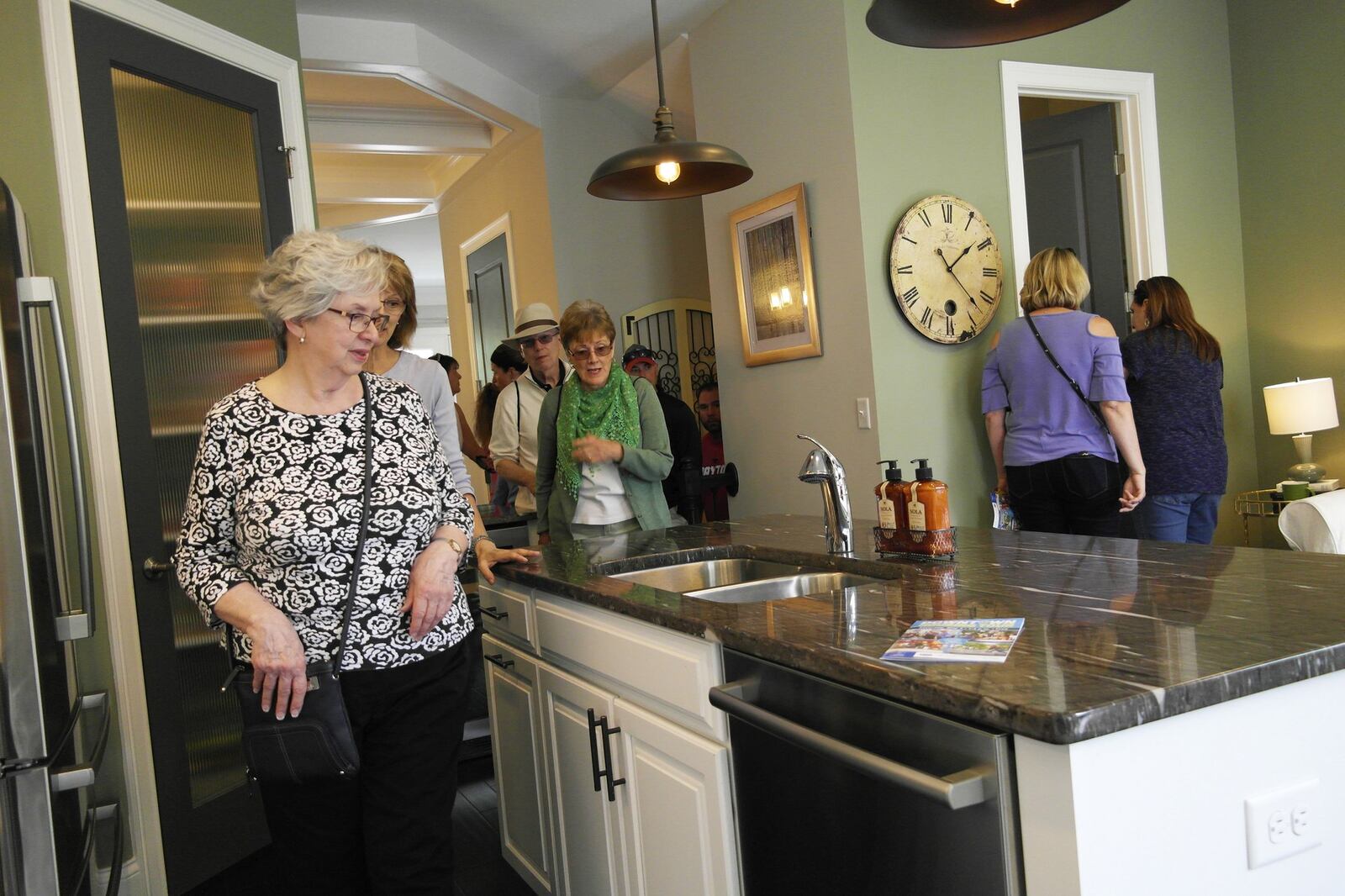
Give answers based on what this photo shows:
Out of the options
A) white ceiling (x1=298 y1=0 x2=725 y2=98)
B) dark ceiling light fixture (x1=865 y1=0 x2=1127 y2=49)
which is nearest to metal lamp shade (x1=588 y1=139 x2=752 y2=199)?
dark ceiling light fixture (x1=865 y1=0 x2=1127 y2=49)

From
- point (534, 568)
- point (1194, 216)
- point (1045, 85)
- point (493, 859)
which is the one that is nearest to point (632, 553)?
point (534, 568)

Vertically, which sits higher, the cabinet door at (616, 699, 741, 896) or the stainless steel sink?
→ the stainless steel sink

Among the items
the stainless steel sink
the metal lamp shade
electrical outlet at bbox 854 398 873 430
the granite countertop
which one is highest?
the metal lamp shade

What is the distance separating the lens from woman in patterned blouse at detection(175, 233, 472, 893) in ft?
5.40

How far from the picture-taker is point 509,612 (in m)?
2.48

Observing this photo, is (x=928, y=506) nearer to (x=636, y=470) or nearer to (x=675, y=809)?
(x=675, y=809)

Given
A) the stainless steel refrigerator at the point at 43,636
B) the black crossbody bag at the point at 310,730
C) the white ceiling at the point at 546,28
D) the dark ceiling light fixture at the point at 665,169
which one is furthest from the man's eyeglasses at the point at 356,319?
the white ceiling at the point at 546,28

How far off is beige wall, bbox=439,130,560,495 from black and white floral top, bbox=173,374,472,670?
394 centimetres

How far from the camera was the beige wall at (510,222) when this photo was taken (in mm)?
5707

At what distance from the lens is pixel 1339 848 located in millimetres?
1134

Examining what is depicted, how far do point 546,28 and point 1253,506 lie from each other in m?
3.85

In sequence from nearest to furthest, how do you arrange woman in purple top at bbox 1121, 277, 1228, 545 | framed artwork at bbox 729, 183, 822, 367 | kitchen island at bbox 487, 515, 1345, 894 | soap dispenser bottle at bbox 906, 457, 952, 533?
kitchen island at bbox 487, 515, 1345, 894, soap dispenser bottle at bbox 906, 457, 952, 533, woman in purple top at bbox 1121, 277, 1228, 545, framed artwork at bbox 729, 183, 822, 367

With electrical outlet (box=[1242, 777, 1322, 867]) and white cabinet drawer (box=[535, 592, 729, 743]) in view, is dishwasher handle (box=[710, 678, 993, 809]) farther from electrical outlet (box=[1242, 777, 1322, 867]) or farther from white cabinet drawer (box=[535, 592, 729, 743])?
electrical outlet (box=[1242, 777, 1322, 867])

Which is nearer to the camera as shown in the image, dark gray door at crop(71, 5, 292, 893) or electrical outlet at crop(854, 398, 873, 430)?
dark gray door at crop(71, 5, 292, 893)
